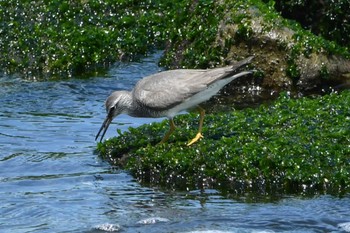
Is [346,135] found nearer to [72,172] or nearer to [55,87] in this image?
[72,172]

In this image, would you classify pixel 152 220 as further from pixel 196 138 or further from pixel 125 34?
pixel 125 34

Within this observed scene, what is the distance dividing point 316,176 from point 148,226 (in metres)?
1.81

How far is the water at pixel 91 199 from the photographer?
7.65 m

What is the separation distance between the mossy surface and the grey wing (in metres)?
0.43

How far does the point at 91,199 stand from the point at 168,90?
1.52 meters

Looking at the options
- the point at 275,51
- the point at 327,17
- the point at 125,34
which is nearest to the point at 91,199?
the point at 275,51

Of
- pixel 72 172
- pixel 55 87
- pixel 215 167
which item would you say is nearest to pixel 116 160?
pixel 72 172

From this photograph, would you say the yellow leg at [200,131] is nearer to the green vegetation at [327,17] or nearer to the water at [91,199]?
the water at [91,199]

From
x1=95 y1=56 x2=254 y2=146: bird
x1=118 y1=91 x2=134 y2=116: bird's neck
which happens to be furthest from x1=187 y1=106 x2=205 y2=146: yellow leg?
x1=118 y1=91 x2=134 y2=116: bird's neck

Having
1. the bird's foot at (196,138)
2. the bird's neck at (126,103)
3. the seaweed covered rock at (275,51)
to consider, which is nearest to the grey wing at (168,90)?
the bird's neck at (126,103)

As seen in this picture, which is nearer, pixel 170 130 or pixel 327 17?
pixel 170 130

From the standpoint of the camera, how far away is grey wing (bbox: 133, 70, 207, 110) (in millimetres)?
9344

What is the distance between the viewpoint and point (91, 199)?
28.0 ft

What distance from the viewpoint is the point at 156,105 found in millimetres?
9344
